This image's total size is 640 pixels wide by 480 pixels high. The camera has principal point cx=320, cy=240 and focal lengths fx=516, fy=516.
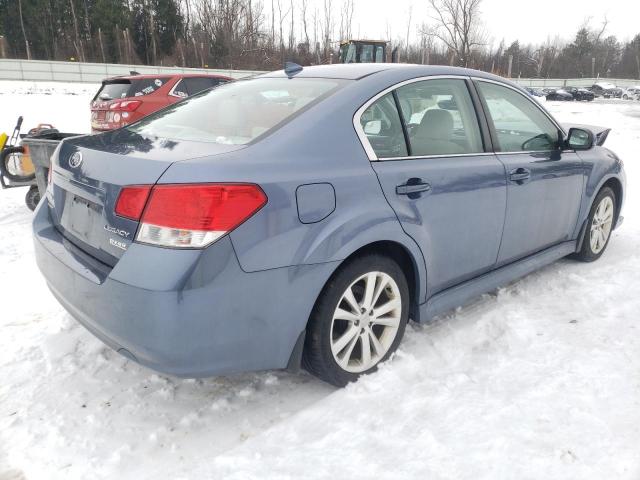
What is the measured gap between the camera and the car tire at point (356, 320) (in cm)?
235

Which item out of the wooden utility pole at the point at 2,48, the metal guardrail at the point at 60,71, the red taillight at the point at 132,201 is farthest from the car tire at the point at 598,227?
the wooden utility pole at the point at 2,48

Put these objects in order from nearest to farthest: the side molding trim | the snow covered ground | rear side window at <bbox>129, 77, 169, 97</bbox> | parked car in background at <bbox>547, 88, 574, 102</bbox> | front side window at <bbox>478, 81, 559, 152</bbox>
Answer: the snow covered ground < the side molding trim < front side window at <bbox>478, 81, 559, 152</bbox> < rear side window at <bbox>129, 77, 169, 97</bbox> < parked car in background at <bbox>547, 88, 574, 102</bbox>

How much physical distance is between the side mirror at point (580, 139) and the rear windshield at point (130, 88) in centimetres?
703

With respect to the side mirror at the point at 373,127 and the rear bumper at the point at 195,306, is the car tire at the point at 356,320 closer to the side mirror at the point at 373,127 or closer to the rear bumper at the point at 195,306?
the rear bumper at the point at 195,306

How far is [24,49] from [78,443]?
190 ft

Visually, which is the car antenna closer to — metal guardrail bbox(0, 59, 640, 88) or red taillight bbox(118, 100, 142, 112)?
red taillight bbox(118, 100, 142, 112)

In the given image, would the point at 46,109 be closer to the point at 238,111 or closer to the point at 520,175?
the point at 238,111

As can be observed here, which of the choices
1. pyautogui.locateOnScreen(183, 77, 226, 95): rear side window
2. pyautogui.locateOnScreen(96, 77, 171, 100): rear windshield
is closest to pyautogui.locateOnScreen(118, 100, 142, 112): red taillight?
pyautogui.locateOnScreen(96, 77, 171, 100): rear windshield

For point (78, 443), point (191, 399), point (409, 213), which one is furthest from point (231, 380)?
point (409, 213)

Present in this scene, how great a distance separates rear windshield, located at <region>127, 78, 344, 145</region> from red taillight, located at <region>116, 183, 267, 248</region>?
403 mm

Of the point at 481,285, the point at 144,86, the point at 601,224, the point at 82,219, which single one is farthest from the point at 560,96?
the point at 82,219

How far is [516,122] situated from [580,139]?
66cm

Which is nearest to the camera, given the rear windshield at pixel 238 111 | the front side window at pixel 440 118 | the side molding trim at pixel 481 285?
the rear windshield at pixel 238 111

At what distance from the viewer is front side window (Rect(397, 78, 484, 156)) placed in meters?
2.77
